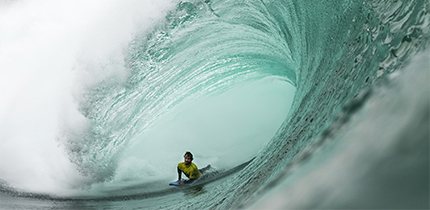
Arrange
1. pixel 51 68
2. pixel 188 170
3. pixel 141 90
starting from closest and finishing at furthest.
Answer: pixel 188 170 → pixel 51 68 → pixel 141 90

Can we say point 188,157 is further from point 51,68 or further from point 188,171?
point 51,68

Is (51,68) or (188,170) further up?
(51,68)

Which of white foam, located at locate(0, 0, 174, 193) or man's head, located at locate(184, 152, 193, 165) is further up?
white foam, located at locate(0, 0, 174, 193)

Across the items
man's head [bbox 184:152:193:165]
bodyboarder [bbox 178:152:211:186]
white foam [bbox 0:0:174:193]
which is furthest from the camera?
white foam [bbox 0:0:174:193]

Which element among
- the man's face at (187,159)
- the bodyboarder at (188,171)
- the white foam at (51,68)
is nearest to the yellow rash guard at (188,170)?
the bodyboarder at (188,171)

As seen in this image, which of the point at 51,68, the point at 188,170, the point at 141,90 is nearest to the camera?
the point at 188,170

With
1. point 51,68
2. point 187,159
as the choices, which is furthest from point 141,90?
point 187,159

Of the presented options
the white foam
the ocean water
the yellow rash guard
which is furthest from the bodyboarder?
the white foam

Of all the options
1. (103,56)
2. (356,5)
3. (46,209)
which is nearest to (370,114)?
(356,5)

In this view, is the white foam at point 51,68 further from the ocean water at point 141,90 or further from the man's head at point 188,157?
the man's head at point 188,157

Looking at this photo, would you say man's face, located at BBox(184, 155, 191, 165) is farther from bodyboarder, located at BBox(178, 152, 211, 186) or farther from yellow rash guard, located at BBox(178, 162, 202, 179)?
yellow rash guard, located at BBox(178, 162, 202, 179)

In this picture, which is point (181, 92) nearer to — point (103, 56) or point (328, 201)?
point (103, 56)

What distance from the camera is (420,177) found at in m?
0.34

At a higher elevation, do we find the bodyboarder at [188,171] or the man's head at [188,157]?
the man's head at [188,157]
